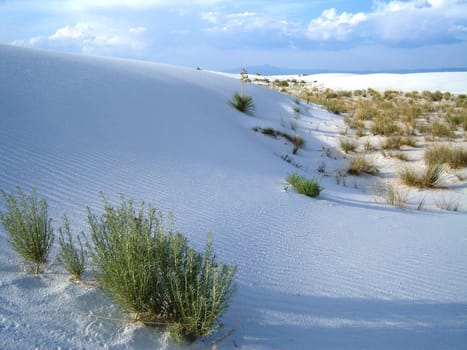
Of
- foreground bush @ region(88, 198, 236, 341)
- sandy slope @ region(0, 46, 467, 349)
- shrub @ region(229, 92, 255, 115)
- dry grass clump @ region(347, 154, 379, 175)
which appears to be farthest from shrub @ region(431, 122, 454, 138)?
foreground bush @ region(88, 198, 236, 341)

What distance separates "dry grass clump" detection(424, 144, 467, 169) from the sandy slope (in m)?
2.50

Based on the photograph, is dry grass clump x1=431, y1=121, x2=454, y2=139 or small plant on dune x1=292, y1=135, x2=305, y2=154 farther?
dry grass clump x1=431, y1=121, x2=454, y2=139

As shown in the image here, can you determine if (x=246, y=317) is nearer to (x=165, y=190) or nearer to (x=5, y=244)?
(x=5, y=244)

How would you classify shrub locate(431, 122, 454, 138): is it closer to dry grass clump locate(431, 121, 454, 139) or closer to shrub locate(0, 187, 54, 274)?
dry grass clump locate(431, 121, 454, 139)

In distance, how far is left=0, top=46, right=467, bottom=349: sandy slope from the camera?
2.41 m

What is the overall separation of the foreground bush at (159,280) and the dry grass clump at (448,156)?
6.75m

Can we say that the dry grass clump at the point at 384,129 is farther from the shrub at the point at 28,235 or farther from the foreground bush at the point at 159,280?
the shrub at the point at 28,235

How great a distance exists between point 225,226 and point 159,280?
63.3 inches

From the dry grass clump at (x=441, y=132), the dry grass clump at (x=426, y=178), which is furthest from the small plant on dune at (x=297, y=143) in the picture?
the dry grass clump at (x=441, y=132)

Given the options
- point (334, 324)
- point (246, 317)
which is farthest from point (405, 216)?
point (246, 317)

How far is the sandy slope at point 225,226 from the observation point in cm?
241

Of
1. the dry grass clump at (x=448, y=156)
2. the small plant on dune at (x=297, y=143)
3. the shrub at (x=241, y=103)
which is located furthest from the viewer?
the shrub at (x=241, y=103)

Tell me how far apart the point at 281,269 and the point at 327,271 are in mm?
409

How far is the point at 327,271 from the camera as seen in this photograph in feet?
10.8
